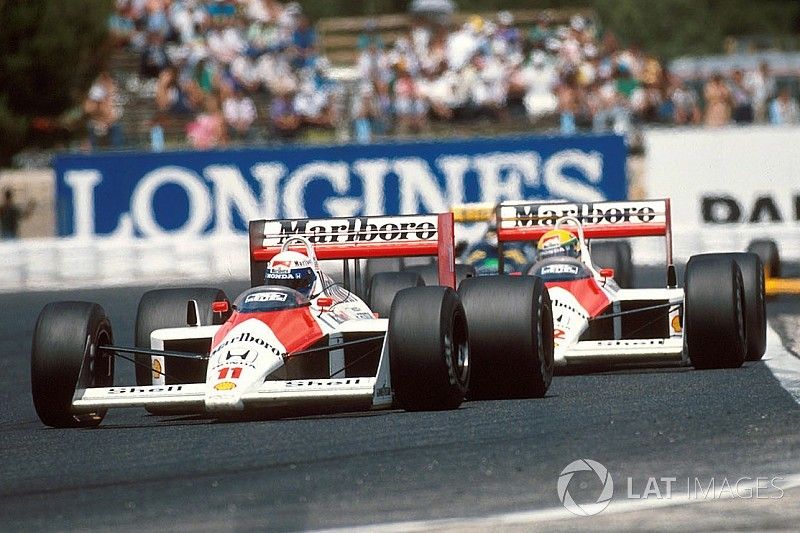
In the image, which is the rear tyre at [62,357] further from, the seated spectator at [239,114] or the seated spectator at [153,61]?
the seated spectator at [153,61]

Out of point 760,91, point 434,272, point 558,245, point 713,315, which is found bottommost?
point 713,315

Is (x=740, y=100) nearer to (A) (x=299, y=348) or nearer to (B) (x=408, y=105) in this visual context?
(B) (x=408, y=105)

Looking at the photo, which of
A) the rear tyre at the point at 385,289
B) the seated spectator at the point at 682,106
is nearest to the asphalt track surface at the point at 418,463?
the rear tyre at the point at 385,289

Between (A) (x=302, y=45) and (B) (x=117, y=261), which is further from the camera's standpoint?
(A) (x=302, y=45)

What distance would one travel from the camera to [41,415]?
9.01 meters

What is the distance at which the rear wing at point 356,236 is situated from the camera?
10.5 meters

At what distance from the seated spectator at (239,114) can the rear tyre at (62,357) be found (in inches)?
636

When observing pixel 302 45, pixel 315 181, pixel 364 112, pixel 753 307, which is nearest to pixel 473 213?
pixel 753 307

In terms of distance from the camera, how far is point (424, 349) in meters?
8.52

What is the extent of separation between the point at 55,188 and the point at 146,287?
3.14 m

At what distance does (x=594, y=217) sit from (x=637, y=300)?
4.15 ft

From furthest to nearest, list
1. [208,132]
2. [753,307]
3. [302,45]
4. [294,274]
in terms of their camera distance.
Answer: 1. [302,45]
2. [208,132]
3. [753,307]
4. [294,274]

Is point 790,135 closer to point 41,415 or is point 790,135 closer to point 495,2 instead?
point 41,415

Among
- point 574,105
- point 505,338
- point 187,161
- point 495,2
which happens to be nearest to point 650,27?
point 495,2
